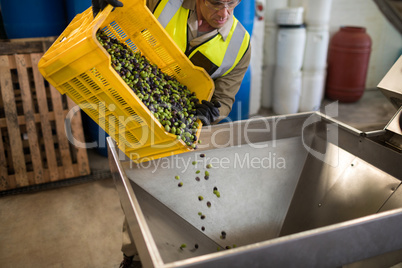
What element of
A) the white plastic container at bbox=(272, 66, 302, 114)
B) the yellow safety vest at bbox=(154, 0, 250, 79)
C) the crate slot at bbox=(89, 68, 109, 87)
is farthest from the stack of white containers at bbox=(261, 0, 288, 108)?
the crate slot at bbox=(89, 68, 109, 87)

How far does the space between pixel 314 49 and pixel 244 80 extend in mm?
1249

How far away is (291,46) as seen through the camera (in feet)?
12.7

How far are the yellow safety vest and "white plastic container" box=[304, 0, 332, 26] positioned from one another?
7.83 ft

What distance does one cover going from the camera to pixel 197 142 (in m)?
1.49

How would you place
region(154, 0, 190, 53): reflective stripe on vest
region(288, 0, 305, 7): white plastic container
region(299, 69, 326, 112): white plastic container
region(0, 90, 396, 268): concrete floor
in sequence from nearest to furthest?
region(154, 0, 190, 53): reflective stripe on vest
region(0, 90, 396, 268): concrete floor
region(288, 0, 305, 7): white plastic container
region(299, 69, 326, 112): white plastic container

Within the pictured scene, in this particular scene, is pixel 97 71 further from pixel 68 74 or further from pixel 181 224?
pixel 181 224

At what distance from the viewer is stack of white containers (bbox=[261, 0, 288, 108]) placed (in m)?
3.93

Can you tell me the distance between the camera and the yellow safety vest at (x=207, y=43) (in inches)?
67.3

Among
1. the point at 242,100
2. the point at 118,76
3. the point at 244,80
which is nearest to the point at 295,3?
the point at 244,80

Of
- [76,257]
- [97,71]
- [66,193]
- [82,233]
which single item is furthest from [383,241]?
[66,193]

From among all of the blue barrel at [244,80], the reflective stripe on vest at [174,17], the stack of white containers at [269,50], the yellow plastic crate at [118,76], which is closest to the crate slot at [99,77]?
the yellow plastic crate at [118,76]

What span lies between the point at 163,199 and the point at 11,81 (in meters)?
1.75

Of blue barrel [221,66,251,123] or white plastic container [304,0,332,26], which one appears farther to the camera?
white plastic container [304,0,332,26]

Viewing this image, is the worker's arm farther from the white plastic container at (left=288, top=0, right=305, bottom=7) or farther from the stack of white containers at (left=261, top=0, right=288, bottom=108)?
the white plastic container at (left=288, top=0, right=305, bottom=7)
